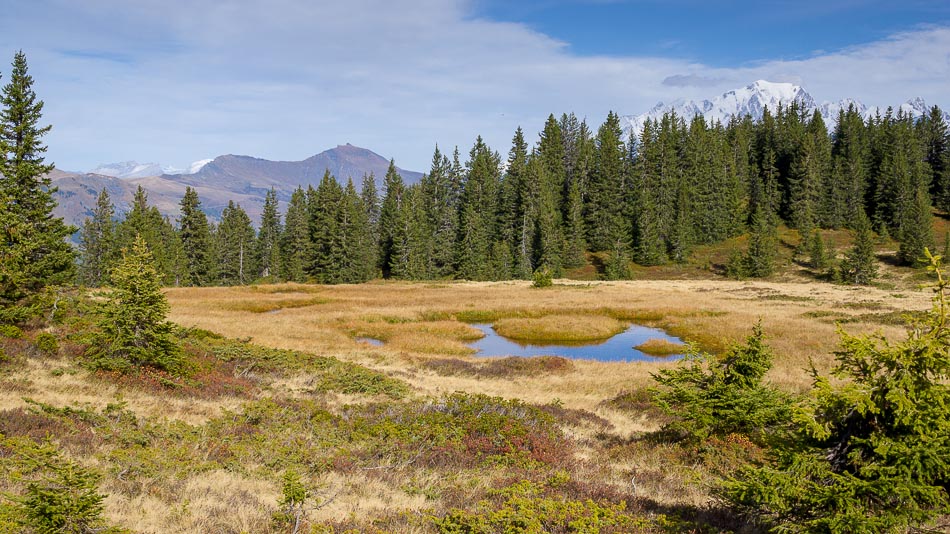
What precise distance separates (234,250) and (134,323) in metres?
80.0

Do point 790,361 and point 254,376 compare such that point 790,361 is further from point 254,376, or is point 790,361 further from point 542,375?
point 254,376

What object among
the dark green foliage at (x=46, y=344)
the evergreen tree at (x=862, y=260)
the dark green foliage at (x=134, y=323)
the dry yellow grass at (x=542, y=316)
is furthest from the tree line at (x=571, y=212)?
the dark green foliage at (x=134, y=323)

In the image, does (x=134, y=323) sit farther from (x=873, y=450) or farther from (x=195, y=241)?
(x=195, y=241)

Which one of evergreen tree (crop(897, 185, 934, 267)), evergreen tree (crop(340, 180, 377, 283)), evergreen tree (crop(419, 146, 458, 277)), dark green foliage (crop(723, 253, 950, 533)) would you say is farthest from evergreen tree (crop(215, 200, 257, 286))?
evergreen tree (crop(897, 185, 934, 267))

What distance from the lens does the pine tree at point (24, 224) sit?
1773cm

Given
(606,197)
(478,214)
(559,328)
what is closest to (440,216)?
(478,214)

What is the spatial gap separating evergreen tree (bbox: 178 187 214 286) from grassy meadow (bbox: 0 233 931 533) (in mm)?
53223

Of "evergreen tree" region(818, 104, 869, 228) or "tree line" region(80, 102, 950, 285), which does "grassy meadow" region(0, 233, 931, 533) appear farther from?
"evergreen tree" region(818, 104, 869, 228)

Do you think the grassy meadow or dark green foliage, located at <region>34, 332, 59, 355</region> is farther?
dark green foliage, located at <region>34, 332, 59, 355</region>

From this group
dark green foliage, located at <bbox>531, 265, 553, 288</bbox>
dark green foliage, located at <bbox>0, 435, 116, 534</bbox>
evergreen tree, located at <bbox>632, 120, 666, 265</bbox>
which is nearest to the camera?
dark green foliage, located at <bbox>0, 435, 116, 534</bbox>

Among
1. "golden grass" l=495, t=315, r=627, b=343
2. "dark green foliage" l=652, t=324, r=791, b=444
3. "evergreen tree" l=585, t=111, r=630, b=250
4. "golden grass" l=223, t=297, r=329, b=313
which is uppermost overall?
"evergreen tree" l=585, t=111, r=630, b=250

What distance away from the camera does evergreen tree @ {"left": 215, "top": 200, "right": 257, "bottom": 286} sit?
88688mm

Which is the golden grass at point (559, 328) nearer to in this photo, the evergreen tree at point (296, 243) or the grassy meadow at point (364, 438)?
the grassy meadow at point (364, 438)

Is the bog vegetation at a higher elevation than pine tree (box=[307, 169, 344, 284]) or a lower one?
lower
